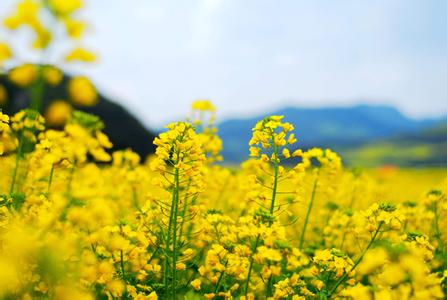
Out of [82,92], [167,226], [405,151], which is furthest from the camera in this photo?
[405,151]

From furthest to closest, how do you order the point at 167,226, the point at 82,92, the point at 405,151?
the point at 405,151
the point at 167,226
the point at 82,92

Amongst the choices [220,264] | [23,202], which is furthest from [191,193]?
[23,202]

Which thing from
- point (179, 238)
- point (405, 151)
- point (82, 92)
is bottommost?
point (179, 238)

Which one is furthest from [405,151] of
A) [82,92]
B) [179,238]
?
[82,92]

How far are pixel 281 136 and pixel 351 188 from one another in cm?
515

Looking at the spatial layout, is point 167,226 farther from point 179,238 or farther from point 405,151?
point 405,151

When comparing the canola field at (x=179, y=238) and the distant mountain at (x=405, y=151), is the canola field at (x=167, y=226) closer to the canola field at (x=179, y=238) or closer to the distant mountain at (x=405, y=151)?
the canola field at (x=179, y=238)

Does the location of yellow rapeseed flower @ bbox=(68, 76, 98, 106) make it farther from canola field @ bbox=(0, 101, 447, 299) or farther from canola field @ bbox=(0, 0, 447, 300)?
canola field @ bbox=(0, 101, 447, 299)

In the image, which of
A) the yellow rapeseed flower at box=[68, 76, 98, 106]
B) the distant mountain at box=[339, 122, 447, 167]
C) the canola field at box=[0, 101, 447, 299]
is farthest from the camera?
the distant mountain at box=[339, 122, 447, 167]

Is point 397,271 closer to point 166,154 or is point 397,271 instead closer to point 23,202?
point 166,154

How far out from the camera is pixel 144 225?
4.16 metres

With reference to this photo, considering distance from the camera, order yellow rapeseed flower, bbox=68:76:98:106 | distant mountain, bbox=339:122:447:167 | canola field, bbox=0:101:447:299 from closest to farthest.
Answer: yellow rapeseed flower, bbox=68:76:98:106 → canola field, bbox=0:101:447:299 → distant mountain, bbox=339:122:447:167

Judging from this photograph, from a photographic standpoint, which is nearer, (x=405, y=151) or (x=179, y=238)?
(x=179, y=238)

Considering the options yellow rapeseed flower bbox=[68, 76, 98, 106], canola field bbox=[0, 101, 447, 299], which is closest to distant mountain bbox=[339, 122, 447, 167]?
canola field bbox=[0, 101, 447, 299]
